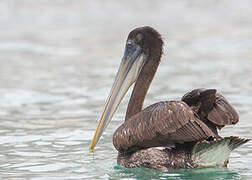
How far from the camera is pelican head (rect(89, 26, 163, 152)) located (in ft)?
26.6

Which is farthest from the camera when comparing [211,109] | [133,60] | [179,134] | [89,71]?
[89,71]

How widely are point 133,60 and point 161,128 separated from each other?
1269 mm

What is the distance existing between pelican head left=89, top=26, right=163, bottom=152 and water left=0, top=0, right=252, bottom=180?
23.9 inches

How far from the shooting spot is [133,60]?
27.4 feet

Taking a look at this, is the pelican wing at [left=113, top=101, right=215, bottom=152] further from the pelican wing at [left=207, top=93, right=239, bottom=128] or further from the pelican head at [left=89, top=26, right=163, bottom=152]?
the pelican head at [left=89, top=26, right=163, bottom=152]

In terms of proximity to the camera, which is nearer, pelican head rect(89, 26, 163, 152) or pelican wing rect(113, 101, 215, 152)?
pelican wing rect(113, 101, 215, 152)

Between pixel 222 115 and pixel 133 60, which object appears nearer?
pixel 222 115

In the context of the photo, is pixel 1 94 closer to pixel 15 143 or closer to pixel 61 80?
pixel 61 80

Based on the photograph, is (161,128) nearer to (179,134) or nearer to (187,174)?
(179,134)

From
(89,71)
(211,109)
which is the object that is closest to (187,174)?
(211,109)

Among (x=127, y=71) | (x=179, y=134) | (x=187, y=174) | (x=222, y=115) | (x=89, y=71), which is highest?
(x=89, y=71)

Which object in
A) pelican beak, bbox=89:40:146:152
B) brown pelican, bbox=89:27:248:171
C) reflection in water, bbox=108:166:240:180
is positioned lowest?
reflection in water, bbox=108:166:240:180

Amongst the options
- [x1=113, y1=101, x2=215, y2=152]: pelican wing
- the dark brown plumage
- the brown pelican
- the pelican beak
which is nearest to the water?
the brown pelican

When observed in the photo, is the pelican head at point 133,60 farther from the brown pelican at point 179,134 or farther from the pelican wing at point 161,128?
the pelican wing at point 161,128
